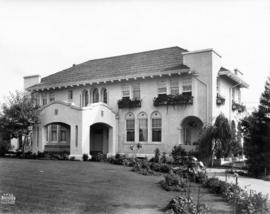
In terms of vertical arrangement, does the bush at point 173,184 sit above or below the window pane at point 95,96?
→ below

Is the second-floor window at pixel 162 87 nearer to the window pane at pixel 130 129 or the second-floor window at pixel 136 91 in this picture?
the second-floor window at pixel 136 91

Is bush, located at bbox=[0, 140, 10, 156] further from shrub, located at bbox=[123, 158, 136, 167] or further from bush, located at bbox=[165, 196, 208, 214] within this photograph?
bush, located at bbox=[165, 196, 208, 214]

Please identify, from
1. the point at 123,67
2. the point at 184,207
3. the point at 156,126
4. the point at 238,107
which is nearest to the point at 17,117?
the point at 123,67

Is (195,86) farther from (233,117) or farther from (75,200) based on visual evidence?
(75,200)

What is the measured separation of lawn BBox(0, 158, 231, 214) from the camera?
8.84 m

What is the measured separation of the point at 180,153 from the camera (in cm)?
2420

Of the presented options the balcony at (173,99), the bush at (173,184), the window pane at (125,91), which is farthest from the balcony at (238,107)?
the bush at (173,184)

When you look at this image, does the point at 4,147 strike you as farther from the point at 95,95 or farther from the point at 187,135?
the point at 187,135

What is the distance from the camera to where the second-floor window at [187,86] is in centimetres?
2536

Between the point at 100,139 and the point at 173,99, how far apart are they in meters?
8.44

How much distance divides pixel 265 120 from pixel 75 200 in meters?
12.7

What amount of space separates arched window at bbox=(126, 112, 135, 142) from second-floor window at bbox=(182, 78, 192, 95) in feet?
16.5

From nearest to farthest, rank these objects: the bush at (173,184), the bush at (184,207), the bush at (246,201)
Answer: the bush at (184,207) < the bush at (246,201) < the bush at (173,184)

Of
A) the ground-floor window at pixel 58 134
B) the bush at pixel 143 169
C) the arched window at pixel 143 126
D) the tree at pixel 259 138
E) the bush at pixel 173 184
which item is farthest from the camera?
the ground-floor window at pixel 58 134
